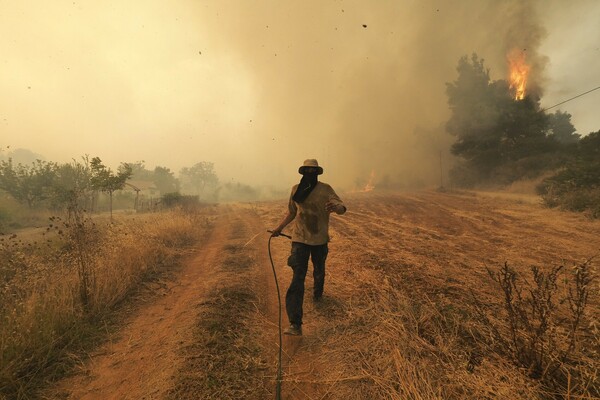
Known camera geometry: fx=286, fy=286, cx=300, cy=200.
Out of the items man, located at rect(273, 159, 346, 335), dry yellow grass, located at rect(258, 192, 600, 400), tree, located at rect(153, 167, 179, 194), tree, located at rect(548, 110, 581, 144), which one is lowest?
dry yellow grass, located at rect(258, 192, 600, 400)

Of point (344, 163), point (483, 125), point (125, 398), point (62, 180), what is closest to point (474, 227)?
point (125, 398)

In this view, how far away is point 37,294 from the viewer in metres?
4.46

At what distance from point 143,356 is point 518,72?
43560 millimetres

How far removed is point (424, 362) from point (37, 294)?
561cm

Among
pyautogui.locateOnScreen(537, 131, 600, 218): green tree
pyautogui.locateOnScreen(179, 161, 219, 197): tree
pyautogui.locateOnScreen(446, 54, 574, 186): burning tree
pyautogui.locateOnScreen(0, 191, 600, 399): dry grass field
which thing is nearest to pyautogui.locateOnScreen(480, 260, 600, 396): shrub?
pyautogui.locateOnScreen(0, 191, 600, 399): dry grass field

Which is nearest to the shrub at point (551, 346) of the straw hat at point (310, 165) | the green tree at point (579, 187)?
the straw hat at point (310, 165)

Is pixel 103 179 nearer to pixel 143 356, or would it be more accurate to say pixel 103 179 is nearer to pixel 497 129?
pixel 143 356

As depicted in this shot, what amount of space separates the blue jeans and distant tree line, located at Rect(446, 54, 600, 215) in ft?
76.0

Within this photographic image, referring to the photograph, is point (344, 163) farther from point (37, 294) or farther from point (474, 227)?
point (37, 294)

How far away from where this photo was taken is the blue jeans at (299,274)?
423cm

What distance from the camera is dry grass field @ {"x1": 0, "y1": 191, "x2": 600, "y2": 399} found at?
2693 mm

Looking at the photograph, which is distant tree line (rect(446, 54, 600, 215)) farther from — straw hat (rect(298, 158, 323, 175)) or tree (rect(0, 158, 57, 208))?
tree (rect(0, 158, 57, 208))

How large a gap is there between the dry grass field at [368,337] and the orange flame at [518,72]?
108ft

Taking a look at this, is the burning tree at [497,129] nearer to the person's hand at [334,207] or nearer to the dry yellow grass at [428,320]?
the dry yellow grass at [428,320]
